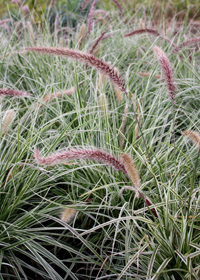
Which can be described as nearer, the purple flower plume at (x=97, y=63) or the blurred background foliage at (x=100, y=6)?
the purple flower plume at (x=97, y=63)

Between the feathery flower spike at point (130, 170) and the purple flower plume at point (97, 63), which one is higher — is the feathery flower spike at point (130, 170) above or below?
below

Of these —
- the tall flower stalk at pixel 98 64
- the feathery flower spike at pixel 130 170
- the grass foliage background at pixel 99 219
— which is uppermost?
the tall flower stalk at pixel 98 64

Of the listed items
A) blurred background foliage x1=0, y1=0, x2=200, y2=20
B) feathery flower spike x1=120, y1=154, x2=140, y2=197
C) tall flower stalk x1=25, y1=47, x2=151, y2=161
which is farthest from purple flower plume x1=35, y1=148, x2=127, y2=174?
blurred background foliage x1=0, y1=0, x2=200, y2=20

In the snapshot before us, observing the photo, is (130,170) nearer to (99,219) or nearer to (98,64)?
(98,64)

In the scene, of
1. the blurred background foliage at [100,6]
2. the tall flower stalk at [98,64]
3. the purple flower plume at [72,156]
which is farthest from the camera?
the blurred background foliage at [100,6]

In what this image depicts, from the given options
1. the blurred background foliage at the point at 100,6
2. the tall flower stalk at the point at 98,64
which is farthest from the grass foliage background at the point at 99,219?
the blurred background foliage at the point at 100,6

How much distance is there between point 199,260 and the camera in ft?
4.44

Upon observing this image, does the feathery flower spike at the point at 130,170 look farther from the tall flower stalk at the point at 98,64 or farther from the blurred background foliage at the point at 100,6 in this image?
the blurred background foliage at the point at 100,6

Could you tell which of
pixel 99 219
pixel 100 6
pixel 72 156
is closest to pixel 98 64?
pixel 72 156

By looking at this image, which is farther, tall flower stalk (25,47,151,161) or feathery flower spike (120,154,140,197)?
tall flower stalk (25,47,151,161)

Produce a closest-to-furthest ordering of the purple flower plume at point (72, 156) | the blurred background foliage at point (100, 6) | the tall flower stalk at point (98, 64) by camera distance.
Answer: the purple flower plume at point (72, 156)
the tall flower stalk at point (98, 64)
the blurred background foliage at point (100, 6)

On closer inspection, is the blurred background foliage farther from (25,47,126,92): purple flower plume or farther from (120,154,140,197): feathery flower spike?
(120,154,140,197): feathery flower spike

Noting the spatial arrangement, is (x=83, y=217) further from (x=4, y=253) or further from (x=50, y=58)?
(x=50, y=58)

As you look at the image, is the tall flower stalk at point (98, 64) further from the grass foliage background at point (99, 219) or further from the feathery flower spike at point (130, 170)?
the grass foliage background at point (99, 219)
